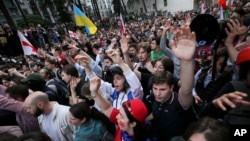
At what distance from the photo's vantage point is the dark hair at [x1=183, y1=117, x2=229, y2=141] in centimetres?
147

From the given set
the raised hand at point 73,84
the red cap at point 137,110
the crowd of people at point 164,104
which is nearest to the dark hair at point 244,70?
the crowd of people at point 164,104

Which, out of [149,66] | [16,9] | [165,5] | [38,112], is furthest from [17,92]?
[165,5]

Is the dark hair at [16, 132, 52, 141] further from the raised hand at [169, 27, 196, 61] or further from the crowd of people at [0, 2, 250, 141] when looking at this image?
the raised hand at [169, 27, 196, 61]

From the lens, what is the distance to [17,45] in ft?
47.5

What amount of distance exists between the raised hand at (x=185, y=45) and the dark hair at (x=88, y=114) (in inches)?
44.2

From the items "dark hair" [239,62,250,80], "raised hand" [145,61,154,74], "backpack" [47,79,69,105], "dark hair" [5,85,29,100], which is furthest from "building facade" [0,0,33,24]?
"dark hair" [239,62,250,80]

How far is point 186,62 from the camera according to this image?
6.20 feet

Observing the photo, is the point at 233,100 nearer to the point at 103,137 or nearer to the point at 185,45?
the point at 185,45

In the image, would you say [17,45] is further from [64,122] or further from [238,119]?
[238,119]

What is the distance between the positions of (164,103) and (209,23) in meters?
0.84

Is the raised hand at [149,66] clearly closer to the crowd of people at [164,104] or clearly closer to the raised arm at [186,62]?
the crowd of people at [164,104]

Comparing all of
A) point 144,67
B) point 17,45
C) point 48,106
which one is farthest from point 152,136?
point 17,45

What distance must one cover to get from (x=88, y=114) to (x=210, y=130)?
1371 mm

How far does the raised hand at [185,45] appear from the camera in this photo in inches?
74.9
